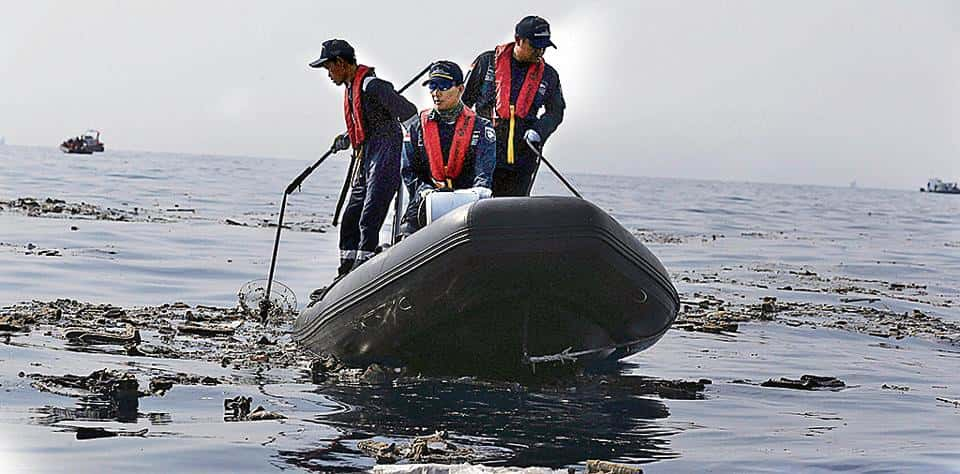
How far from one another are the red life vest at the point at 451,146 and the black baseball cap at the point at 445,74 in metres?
0.21

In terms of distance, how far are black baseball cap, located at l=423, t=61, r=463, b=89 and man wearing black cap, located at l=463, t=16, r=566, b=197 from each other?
3.61 feet

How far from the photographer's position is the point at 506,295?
719 centimetres

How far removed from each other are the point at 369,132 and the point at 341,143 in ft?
0.67

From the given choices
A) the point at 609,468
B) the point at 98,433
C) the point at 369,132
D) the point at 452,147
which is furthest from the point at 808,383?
the point at 98,433

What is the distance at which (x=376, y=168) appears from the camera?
30.8 ft

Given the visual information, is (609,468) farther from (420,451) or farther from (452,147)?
(452,147)

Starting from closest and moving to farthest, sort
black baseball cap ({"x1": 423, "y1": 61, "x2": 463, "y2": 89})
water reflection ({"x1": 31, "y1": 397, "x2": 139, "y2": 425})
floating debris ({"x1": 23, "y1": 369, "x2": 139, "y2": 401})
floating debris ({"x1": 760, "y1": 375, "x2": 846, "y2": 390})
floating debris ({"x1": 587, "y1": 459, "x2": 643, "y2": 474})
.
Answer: floating debris ({"x1": 587, "y1": 459, "x2": 643, "y2": 474}), water reflection ({"x1": 31, "y1": 397, "x2": 139, "y2": 425}), floating debris ({"x1": 23, "y1": 369, "x2": 139, "y2": 401}), black baseball cap ({"x1": 423, "y1": 61, "x2": 463, "y2": 89}), floating debris ({"x1": 760, "y1": 375, "x2": 846, "y2": 390})

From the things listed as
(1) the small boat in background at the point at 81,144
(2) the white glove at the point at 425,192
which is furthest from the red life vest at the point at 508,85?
(1) the small boat in background at the point at 81,144

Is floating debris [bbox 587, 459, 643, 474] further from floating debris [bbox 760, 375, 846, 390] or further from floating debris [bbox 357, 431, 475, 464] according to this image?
floating debris [bbox 760, 375, 846, 390]

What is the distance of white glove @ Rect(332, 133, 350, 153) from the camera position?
9.48 m

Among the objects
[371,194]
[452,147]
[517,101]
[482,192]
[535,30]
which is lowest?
[482,192]

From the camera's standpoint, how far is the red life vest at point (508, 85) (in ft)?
30.1

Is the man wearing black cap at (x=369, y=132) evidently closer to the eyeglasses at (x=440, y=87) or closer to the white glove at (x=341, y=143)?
the white glove at (x=341, y=143)

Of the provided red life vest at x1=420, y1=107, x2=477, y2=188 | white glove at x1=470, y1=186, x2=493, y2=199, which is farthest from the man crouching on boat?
white glove at x1=470, y1=186, x2=493, y2=199
